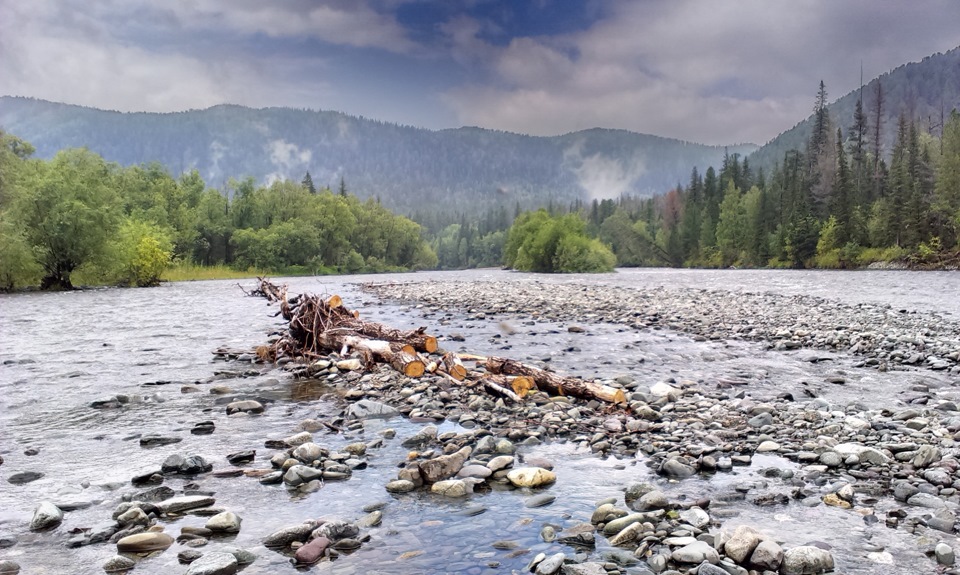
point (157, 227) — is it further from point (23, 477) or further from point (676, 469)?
point (676, 469)

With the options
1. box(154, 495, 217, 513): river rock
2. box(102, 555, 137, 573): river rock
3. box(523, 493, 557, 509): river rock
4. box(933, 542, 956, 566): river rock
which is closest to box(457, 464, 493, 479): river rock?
box(523, 493, 557, 509): river rock

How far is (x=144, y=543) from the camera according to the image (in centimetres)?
455

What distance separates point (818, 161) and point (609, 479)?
440 feet

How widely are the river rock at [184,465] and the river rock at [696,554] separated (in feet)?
16.6

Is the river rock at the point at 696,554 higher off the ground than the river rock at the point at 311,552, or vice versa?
the river rock at the point at 696,554

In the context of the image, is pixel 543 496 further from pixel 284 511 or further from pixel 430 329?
pixel 430 329

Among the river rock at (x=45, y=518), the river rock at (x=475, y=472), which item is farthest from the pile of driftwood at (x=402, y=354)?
the river rock at (x=45, y=518)

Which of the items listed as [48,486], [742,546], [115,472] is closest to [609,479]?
[742,546]

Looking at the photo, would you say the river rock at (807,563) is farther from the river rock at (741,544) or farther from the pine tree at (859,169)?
the pine tree at (859,169)

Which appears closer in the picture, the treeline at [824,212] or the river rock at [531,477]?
the river rock at [531,477]

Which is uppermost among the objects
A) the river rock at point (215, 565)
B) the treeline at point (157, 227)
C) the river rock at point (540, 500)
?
the treeline at point (157, 227)

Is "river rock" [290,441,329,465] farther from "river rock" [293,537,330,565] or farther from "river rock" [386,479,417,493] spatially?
"river rock" [293,537,330,565]

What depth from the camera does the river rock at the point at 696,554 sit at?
13.8 ft

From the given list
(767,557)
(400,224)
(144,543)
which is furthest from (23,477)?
(400,224)
